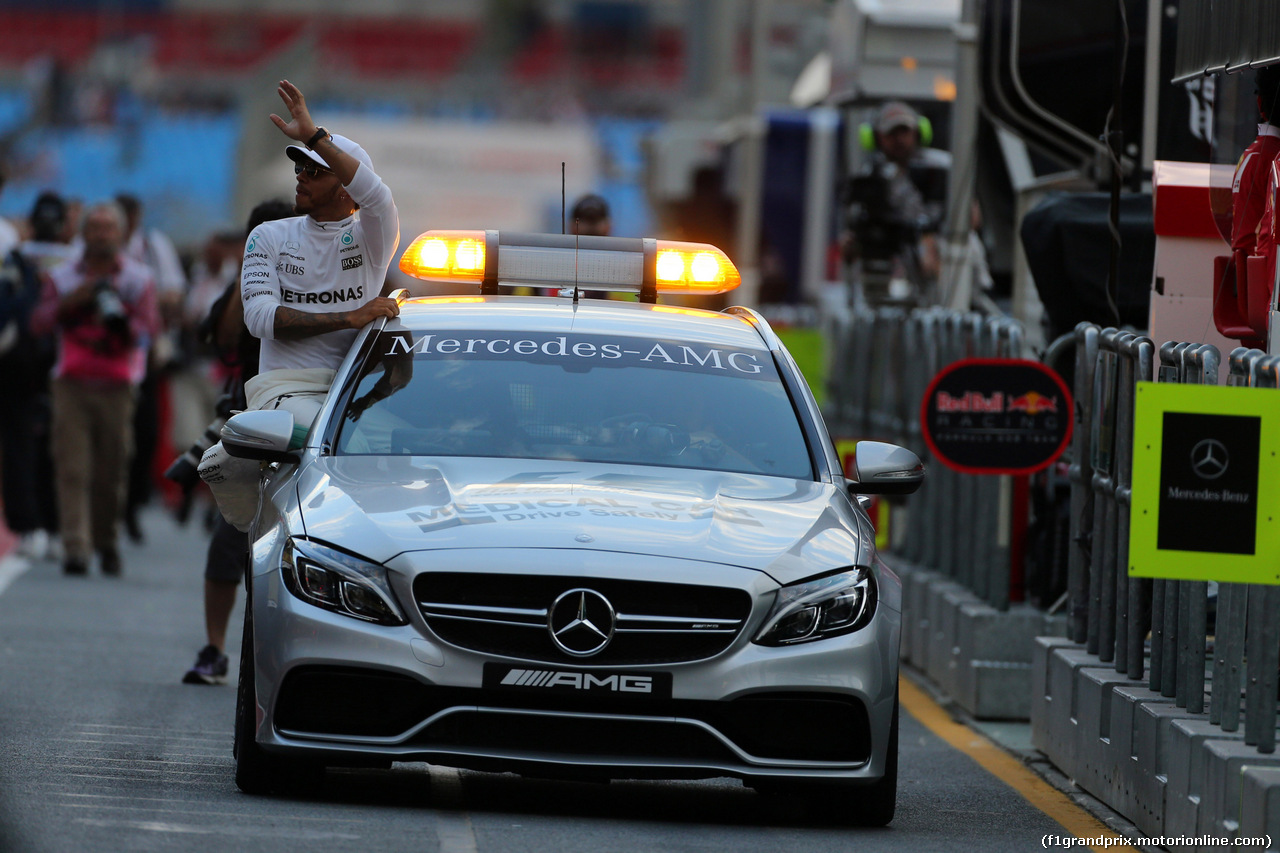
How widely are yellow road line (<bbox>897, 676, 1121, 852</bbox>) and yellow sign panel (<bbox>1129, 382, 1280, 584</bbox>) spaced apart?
44.4 inches

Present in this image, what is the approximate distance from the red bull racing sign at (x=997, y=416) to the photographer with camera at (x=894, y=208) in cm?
603

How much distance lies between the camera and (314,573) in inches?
245

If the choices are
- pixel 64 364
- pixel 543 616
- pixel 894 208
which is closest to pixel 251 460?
pixel 543 616

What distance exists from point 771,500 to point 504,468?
0.79 metres

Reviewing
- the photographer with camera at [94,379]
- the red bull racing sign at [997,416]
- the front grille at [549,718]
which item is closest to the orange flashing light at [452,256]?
the red bull racing sign at [997,416]

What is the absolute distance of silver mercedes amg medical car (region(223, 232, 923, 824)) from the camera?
6.09 metres

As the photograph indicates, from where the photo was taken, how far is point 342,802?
21.2 ft

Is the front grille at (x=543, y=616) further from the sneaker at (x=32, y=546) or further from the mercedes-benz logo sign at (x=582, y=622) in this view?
the sneaker at (x=32, y=546)

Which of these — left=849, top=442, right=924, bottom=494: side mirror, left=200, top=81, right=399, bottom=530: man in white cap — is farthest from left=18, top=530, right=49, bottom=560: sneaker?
left=849, top=442, right=924, bottom=494: side mirror

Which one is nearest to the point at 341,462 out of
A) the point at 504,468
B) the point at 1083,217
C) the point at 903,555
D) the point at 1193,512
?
the point at 504,468

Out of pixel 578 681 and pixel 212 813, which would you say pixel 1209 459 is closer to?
pixel 578 681

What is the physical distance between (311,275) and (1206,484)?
11.7ft

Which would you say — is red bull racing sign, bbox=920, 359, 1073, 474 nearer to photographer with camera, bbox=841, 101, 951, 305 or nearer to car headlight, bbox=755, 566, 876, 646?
car headlight, bbox=755, 566, 876, 646

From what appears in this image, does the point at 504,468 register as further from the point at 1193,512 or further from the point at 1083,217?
the point at 1083,217
